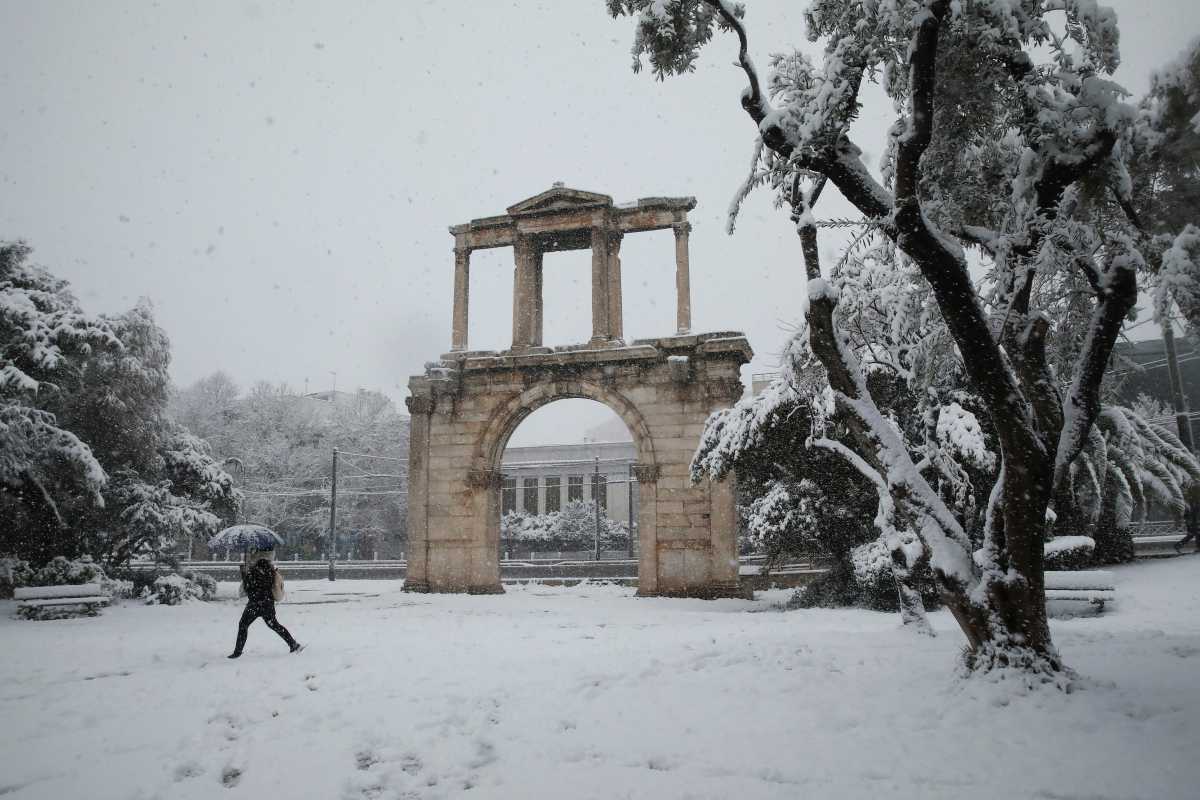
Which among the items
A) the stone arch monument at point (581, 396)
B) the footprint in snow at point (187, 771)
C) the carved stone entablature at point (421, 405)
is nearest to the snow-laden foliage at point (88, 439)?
the carved stone entablature at point (421, 405)

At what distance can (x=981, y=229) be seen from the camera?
625 cm

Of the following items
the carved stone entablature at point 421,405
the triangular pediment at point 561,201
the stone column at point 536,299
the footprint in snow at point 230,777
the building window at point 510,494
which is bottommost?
the footprint in snow at point 230,777

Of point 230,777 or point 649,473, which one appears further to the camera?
point 649,473

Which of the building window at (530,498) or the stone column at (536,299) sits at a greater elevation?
the stone column at (536,299)

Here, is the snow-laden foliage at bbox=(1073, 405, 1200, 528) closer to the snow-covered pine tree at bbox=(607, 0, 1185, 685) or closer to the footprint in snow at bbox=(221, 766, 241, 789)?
the snow-covered pine tree at bbox=(607, 0, 1185, 685)

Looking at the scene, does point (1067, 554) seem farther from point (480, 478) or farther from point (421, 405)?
point (421, 405)

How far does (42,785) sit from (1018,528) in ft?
23.0

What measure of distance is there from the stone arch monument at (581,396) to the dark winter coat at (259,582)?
9030 millimetres

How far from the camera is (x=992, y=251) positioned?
6312 mm

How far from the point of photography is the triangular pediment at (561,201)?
61.9 feet

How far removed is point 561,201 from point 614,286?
2572 mm

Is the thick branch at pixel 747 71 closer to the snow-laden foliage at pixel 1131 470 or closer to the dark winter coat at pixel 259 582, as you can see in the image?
the dark winter coat at pixel 259 582

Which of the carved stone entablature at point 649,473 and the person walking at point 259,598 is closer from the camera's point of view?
the person walking at point 259,598

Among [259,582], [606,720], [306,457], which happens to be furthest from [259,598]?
[306,457]
